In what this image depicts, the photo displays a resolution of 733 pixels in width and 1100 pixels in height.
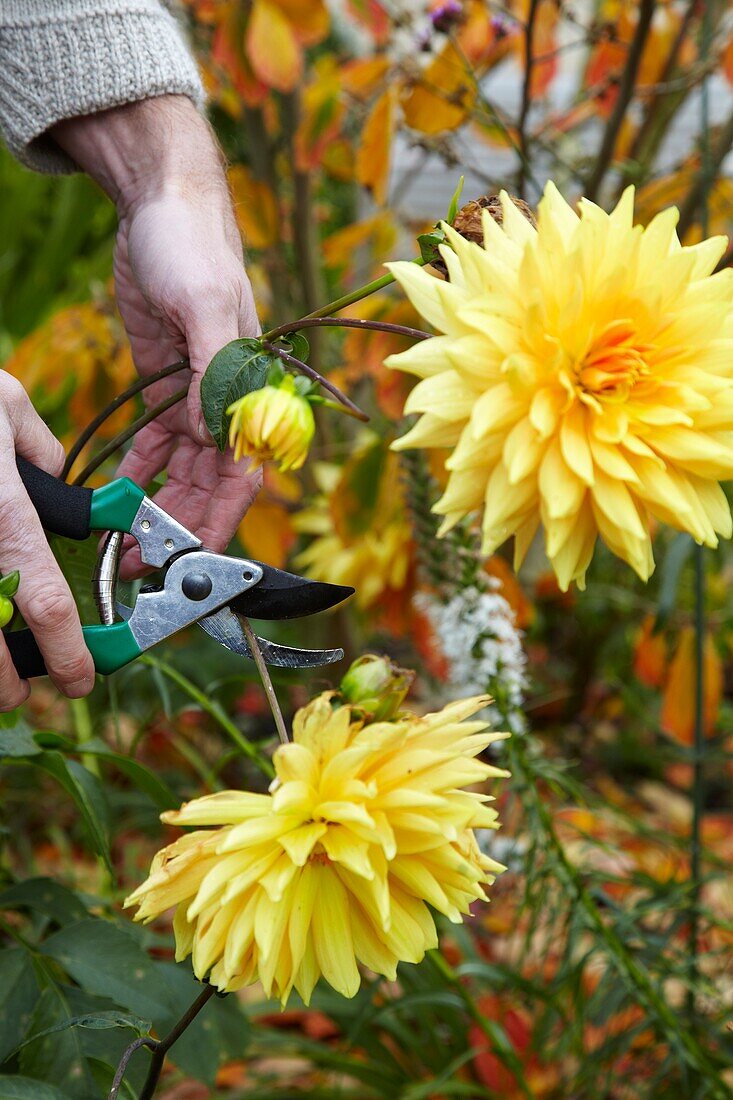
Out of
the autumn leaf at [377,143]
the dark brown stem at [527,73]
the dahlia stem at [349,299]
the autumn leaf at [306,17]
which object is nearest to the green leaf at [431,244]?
the dahlia stem at [349,299]

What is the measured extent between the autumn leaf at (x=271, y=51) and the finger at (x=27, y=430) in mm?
840

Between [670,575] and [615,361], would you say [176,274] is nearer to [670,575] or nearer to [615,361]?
[615,361]

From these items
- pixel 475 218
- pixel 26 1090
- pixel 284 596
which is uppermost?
pixel 475 218

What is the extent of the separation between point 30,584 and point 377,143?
996 millimetres

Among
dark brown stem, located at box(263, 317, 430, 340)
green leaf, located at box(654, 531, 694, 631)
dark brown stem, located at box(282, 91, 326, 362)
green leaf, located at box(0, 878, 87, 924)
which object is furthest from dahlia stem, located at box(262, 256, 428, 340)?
dark brown stem, located at box(282, 91, 326, 362)

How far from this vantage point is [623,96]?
140 centimetres

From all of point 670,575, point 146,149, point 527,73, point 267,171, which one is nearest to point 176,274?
point 146,149

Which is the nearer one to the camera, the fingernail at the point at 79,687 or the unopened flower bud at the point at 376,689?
the unopened flower bud at the point at 376,689

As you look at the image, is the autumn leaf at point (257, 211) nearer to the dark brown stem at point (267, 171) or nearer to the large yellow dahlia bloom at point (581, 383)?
the dark brown stem at point (267, 171)

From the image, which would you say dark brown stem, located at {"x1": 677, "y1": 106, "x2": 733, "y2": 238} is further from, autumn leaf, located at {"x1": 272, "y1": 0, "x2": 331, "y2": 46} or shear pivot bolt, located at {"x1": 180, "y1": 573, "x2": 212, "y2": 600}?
shear pivot bolt, located at {"x1": 180, "y1": 573, "x2": 212, "y2": 600}

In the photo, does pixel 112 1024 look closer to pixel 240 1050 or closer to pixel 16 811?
pixel 240 1050

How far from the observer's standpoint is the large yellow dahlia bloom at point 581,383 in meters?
0.50

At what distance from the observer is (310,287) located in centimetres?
182

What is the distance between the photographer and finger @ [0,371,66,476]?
2.17 ft
